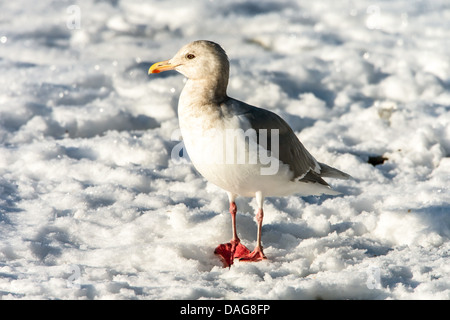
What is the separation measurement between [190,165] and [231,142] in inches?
84.2

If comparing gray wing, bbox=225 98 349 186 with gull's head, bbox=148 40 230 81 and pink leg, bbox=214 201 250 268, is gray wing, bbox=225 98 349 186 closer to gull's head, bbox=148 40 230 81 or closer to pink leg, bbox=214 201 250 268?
gull's head, bbox=148 40 230 81

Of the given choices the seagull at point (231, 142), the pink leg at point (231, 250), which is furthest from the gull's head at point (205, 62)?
the pink leg at point (231, 250)

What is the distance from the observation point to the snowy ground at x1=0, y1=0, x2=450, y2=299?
434 centimetres

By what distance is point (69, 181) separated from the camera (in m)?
5.89

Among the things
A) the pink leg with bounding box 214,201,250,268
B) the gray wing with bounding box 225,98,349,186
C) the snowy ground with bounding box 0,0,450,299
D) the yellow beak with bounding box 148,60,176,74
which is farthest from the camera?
the yellow beak with bounding box 148,60,176,74

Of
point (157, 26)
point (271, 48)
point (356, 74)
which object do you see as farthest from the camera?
point (157, 26)

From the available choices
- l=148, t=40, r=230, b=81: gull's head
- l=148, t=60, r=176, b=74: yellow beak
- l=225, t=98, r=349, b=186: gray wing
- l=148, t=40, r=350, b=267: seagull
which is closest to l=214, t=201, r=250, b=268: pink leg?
l=148, t=40, r=350, b=267: seagull

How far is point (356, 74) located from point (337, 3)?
135 inches

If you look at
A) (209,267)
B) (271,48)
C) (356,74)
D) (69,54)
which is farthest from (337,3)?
(209,267)

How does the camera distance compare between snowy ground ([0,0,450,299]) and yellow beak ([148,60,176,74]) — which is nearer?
snowy ground ([0,0,450,299])

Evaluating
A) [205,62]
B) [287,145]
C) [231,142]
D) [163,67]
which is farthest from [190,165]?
[231,142]

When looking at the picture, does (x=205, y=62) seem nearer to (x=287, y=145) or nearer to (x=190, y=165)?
(x=287, y=145)
